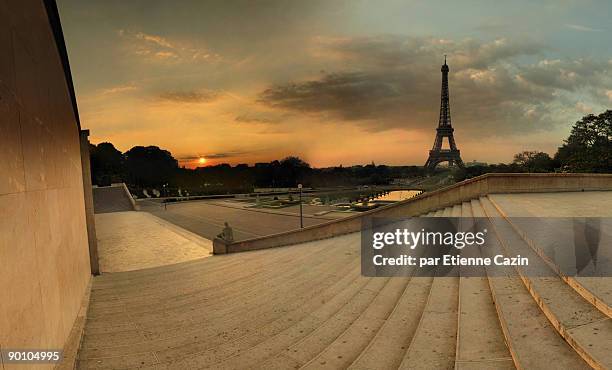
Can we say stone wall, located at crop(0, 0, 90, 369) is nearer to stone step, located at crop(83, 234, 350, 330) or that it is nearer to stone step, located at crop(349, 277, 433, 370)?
stone step, located at crop(83, 234, 350, 330)

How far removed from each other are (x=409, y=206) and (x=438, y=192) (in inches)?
52.0

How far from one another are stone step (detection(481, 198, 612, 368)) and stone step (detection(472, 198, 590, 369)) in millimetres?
66

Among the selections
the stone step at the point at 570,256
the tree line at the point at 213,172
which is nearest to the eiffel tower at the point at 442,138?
the tree line at the point at 213,172

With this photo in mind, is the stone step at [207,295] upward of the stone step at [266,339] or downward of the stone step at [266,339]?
downward

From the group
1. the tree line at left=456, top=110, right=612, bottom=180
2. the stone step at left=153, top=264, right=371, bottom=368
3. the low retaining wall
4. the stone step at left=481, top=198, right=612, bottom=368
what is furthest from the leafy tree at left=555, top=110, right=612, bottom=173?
the stone step at left=153, top=264, right=371, bottom=368

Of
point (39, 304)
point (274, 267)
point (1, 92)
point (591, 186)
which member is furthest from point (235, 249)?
point (591, 186)

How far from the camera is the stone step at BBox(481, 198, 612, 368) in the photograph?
2404 millimetres

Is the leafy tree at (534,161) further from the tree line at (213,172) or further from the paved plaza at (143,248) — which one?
the paved plaza at (143,248)

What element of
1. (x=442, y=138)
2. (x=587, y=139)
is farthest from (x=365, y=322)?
(x=442, y=138)

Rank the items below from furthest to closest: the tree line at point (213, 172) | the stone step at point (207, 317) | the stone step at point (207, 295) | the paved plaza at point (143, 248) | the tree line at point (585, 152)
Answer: the tree line at point (213, 172), the tree line at point (585, 152), the paved plaza at point (143, 248), the stone step at point (207, 295), the stone step at point (207, 317)

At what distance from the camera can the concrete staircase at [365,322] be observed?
2.85 metres

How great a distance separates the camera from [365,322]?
13.6 feet

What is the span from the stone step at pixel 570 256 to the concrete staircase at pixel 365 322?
0.08ft

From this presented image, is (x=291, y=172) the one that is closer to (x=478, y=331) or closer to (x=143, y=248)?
(x=143, y=248)
